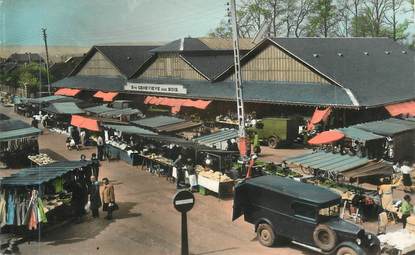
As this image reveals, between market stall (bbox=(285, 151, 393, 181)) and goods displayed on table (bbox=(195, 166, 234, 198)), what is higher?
market stall (bbox=(285, 151, 393, 181))

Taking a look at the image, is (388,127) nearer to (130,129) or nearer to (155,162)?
(155,162)

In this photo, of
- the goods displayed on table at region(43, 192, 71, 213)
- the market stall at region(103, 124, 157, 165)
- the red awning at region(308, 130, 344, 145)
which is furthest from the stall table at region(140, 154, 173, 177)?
the red awning at region(308, 130, 344, 145)

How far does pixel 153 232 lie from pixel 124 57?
43.0m

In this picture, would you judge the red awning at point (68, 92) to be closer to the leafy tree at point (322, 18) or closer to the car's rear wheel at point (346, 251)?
the leafy tree at point (322, 18)

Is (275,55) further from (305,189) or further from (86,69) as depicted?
(86,69)

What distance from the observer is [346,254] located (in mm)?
12781

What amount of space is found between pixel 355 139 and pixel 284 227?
10.8 meters

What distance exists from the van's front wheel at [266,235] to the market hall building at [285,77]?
59.5ft

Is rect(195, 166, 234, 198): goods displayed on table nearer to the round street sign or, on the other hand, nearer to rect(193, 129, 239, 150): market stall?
rect(193, 129, 239, 150): market stall

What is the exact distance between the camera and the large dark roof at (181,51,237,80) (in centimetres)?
4525

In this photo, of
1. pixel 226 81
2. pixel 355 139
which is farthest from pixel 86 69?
pixel 355 139

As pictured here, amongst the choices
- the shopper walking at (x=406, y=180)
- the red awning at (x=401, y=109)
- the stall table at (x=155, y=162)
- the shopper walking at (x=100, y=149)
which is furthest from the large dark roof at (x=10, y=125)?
the red awning at (x=401, y=109)

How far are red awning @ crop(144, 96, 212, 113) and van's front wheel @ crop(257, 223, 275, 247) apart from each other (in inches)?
1007

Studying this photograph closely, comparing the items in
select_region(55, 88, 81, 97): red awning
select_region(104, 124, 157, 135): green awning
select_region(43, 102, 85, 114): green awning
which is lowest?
select_region(104, 124, 157, 135): green awning
